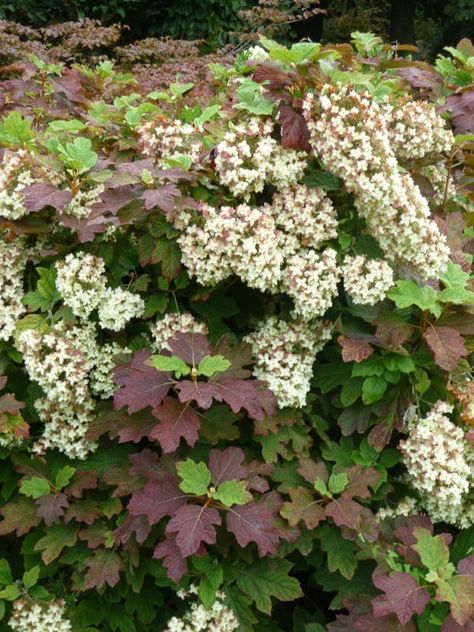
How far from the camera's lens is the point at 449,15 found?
13.6 m

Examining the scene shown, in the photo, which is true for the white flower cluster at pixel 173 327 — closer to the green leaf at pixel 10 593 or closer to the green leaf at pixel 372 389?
the green leaf at pixel 372 389

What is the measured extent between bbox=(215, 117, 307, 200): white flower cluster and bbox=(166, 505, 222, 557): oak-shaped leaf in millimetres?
893

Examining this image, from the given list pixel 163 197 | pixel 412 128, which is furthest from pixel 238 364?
pixel 412 128

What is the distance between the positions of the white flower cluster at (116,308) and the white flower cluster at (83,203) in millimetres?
237

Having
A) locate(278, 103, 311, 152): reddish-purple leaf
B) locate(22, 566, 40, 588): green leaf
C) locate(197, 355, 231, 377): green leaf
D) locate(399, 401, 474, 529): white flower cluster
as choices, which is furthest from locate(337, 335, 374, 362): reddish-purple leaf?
locate(22, 566, 40, 588): green leaf

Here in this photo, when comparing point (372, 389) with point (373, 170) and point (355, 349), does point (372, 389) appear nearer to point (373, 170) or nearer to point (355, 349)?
point (355, 349)

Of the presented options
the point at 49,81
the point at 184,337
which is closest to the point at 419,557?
the point at 184,337

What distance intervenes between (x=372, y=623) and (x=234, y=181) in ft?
4.13

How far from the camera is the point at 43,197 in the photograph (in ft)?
6.73

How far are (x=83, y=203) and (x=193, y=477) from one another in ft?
2.85

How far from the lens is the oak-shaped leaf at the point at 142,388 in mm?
1899

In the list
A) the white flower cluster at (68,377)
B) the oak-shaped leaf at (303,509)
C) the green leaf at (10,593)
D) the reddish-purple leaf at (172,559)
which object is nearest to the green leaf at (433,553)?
the oak-shaped leaf at (303,509)

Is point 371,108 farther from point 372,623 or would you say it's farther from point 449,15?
point 449,15

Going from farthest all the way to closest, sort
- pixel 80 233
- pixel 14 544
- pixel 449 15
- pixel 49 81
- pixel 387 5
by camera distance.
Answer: pixel 387 5
pixel 449 15
pixel 49 81
pixel 14 544
pixel 80 233
